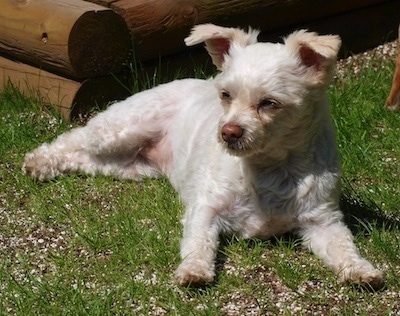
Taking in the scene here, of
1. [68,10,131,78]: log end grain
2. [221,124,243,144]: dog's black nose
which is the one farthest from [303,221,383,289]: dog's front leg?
[68,10,131,78]: log end grain

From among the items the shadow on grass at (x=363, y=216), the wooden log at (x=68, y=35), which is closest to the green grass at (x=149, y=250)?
the shadow on grass at (x=363, y=216)

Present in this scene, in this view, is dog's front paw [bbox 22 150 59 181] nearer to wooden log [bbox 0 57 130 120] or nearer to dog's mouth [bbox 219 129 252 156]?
wooden log [bbox 0 57 130 120]

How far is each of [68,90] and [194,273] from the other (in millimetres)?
2686

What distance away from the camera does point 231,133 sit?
5.27 meters

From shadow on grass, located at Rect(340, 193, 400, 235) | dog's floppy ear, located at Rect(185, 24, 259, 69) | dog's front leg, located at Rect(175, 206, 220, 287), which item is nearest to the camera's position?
dog's front leg, located at Rect(175, 206, 220, 287)

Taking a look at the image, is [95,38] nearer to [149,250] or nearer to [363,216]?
[149,250]

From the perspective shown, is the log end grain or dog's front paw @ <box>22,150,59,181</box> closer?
dog's front paw @ <box>22,150,59,181</box>

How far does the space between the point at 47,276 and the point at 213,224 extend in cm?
93

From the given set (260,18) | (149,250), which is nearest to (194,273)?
(149,250)

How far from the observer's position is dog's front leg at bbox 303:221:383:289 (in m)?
5.18

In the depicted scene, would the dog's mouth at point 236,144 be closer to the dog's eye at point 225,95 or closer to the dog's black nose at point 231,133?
the dog's black nose at point 231,133

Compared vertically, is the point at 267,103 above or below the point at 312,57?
below

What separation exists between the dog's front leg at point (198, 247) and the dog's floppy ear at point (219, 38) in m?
0.84

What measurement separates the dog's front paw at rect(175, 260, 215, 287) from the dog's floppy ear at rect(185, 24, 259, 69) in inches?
46.0
